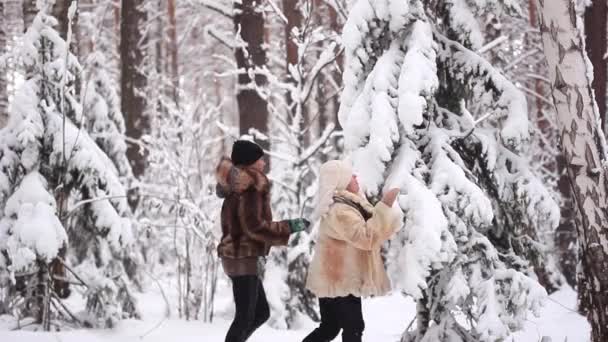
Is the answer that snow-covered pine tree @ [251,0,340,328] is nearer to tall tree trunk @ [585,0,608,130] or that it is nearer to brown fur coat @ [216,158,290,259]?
brown fur coat @ [216,158,290,259]

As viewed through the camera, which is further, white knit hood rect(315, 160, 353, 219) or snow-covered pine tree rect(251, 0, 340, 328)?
snow-covered pine tree rect(251, 0, 340, 328)

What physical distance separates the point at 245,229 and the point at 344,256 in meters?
0.74

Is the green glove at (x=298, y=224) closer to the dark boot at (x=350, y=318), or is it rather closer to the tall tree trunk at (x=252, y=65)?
the dark boot at (x=350, y=318)

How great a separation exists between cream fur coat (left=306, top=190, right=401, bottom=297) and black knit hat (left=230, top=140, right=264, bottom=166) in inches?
27.9

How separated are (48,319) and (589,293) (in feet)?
16.0

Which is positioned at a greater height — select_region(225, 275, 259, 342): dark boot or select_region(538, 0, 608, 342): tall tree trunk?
select_region(538, 0, 608, 342): tall tree trunk

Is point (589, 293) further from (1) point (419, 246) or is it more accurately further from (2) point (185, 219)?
(2) point (185, 219)

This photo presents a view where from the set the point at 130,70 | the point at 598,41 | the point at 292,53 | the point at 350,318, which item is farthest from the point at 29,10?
the point at 598,41

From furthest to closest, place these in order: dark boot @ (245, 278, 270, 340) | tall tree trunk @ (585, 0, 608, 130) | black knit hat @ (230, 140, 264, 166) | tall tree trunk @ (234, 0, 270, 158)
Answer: tall tree trunk @ (585, 0, 608, 130), tall tree trunk @ (234, 0, 270, 158), dark boot @ (245, 278, 270, 340), black knit hat @ (230, 140, 264, 166)

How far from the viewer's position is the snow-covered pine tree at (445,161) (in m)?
4.82

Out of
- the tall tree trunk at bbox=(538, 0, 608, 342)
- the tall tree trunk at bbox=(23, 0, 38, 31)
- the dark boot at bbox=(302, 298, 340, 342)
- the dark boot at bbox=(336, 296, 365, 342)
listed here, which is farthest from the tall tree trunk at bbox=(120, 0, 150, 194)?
the tall tree trunk at bbox=(538, 0, 608, 342)

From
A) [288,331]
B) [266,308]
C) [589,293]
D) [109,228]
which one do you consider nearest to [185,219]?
[109,228]

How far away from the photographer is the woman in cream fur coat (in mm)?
4500

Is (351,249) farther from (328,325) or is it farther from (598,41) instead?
(598,41)
